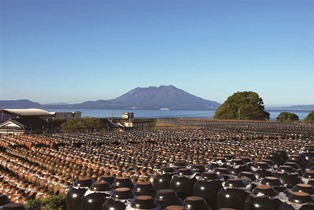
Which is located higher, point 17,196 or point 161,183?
point 161,183

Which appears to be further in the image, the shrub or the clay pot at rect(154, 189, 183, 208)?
the shrub

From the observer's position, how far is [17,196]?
13.5 meters

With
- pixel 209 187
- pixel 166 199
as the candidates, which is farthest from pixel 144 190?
pixel 209 187

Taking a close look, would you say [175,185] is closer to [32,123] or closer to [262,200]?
[262,200]

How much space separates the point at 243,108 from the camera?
79.0 metres

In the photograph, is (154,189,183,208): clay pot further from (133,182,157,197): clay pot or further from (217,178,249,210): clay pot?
(217,178,249,210): clay pot

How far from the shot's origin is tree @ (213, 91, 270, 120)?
78562mm

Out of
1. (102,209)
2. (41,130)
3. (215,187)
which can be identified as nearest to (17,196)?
(102,209)

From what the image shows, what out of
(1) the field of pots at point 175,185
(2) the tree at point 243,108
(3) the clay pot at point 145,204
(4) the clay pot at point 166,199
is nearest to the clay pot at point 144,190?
(1) the field of pots at point 175,185

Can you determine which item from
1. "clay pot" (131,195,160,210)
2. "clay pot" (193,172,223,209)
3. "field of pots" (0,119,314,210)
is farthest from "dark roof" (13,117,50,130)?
"clay pot" (131,195,160,210)

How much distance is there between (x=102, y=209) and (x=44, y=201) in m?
4.48

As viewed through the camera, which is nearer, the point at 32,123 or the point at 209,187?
the point at 209,187

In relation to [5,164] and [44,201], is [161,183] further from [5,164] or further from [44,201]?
[5,164]

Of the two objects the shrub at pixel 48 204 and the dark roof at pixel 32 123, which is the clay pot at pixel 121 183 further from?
the dark roof at pixel 32 123
